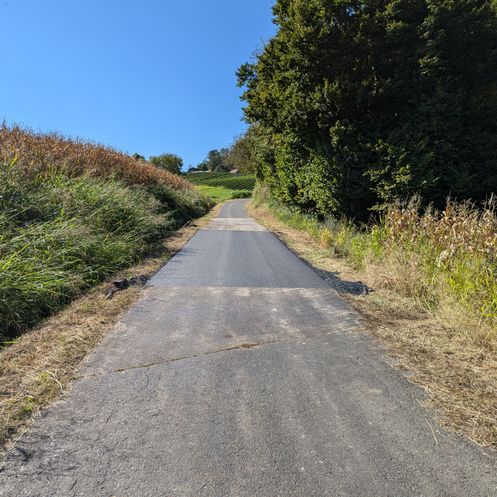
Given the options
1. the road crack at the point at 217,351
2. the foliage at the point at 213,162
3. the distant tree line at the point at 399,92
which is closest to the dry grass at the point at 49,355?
the road crack at the point at 217,351

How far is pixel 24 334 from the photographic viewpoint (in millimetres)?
4203

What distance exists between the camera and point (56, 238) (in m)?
6.18

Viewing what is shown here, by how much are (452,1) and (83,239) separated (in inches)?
407

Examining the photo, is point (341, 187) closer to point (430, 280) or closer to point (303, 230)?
point (303, 230)

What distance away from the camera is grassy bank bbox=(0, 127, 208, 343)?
4.84m

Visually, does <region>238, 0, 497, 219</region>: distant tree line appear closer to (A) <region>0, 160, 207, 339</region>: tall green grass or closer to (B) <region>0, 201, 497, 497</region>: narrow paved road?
(A) <region>0, 160, 207, 339</region>: tall green grass

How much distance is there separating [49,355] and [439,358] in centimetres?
368

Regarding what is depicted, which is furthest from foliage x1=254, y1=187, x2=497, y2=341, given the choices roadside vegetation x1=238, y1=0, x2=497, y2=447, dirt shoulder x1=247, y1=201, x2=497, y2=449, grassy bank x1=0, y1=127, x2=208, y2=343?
grassy bank x1=0, y1=127, x2=208, y2=343

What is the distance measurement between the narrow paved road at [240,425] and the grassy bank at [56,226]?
1.30 meters

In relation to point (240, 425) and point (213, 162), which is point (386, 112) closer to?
point (240, 425)

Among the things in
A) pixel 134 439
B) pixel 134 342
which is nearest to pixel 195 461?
pixel 134 439

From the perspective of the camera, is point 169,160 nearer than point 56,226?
No

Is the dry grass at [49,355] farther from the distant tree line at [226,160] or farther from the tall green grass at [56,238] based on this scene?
the distant tree line at [226,160]

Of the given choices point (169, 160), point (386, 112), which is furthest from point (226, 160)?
point (386, 112)
